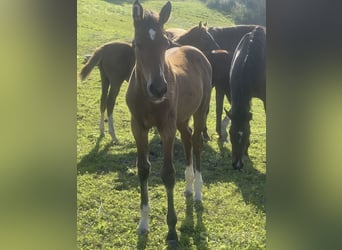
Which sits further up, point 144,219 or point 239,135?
point 239,135

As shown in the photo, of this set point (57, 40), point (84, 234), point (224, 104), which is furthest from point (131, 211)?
point (57, 40)

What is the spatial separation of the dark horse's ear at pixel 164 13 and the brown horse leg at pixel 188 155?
96 centimetres

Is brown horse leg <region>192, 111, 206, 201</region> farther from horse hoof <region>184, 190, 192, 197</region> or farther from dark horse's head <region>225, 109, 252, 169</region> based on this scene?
dark horse's head <region>225, 109, 252, 169</region>

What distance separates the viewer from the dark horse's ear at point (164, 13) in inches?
74.1

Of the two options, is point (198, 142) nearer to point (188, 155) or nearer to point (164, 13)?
point (188, 155)

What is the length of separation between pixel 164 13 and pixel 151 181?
1.18 meters

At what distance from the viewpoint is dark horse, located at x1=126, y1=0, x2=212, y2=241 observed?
1996 millimetres

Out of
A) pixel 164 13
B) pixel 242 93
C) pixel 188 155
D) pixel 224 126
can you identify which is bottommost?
pixel 188 155

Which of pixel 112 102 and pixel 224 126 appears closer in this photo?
pixel 224 126

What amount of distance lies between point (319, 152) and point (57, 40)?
0.62 meters

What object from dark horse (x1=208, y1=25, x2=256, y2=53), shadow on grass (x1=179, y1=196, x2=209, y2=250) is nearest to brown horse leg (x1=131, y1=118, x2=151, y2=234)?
shadow on grass (x1=179, y1=196, x2=209, y2=250)

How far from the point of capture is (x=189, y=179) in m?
2.70

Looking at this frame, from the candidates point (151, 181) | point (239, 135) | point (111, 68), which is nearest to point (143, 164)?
point (151, 181)

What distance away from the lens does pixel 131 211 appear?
242 centimetres
